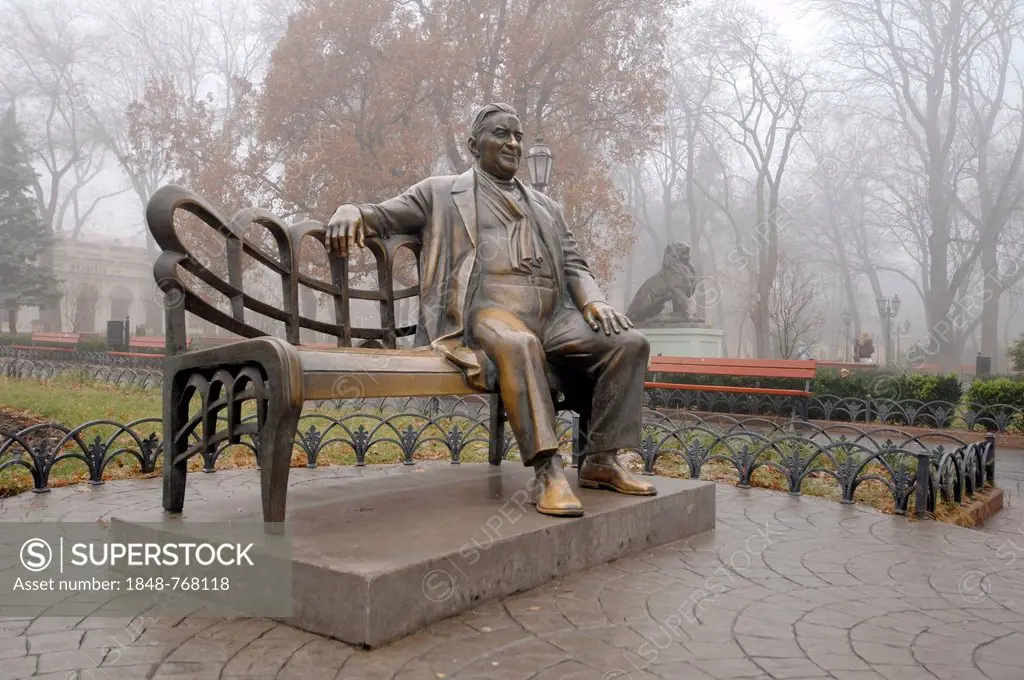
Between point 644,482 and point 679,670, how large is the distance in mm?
1513

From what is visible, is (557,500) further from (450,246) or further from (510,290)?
(450,246)

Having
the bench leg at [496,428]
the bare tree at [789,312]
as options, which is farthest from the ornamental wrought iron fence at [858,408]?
the bench leg at [496,428]

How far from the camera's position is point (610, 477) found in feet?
12.2

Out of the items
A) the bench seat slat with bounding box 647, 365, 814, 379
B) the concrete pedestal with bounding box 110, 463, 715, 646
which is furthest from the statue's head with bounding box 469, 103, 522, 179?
the bench seat slat with bounding box 647, 365, 814, 379

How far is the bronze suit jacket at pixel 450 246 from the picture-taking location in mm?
3670

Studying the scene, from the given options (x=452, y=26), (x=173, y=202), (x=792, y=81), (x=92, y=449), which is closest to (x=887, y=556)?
(x=173, y=202)

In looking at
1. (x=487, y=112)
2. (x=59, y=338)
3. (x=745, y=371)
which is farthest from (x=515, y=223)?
(x=59, y=338)

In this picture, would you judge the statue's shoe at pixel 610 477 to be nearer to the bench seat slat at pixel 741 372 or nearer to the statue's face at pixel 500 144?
the statue's face at pixel 500 144

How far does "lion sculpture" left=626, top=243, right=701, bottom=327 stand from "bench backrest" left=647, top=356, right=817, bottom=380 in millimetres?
3824

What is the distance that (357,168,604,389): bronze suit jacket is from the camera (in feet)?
12.0

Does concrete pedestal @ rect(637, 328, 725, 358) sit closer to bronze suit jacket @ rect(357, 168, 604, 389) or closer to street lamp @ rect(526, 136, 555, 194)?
street lamp @ rect(526, 136, 555, 194)

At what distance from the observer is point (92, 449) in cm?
477

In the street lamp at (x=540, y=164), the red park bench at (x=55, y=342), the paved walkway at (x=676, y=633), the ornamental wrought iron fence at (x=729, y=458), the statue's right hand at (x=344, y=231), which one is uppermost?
the street lamp at (x=540, y=164)

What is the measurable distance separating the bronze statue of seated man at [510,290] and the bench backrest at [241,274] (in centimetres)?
27
